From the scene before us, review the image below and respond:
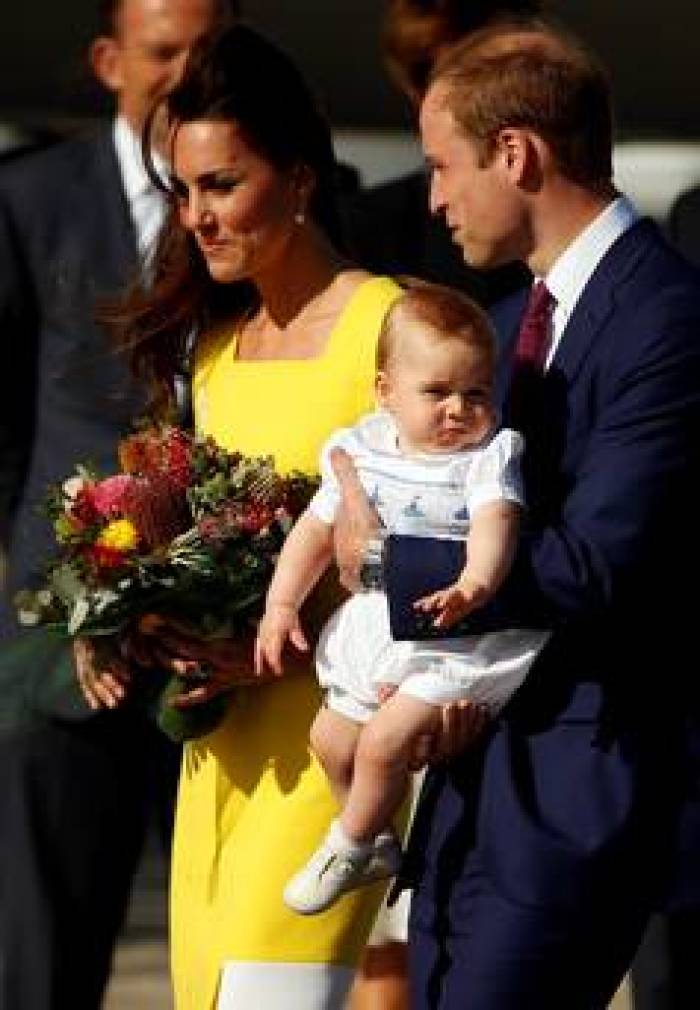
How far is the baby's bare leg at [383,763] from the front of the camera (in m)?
4.48

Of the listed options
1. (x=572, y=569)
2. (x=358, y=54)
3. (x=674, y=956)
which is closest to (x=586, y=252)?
(x=572, y=569)

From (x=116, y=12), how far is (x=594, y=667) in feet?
7.91

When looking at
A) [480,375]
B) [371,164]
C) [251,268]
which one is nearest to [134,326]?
[251,268]

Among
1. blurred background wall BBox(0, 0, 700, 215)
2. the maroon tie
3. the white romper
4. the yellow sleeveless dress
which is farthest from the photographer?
blurred background wall BBox(0, 0, 700, 215)

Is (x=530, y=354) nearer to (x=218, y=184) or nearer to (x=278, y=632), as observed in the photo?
(x=278, y=632)

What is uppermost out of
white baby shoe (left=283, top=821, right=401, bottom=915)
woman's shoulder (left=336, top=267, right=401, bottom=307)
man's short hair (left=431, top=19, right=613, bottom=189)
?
man's short hair (left=431, top=19, right=613, bottom=189)

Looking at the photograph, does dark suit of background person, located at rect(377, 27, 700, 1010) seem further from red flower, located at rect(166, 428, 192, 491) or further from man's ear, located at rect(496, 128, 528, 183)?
red flower, located at rect(166, 428, 192, 491)

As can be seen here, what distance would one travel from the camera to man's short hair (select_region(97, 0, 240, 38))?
631cm

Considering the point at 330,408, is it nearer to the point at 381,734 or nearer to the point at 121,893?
the point at 381,734

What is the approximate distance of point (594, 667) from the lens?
442 centimetres

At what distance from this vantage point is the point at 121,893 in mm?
6172

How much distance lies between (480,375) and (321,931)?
887 mm

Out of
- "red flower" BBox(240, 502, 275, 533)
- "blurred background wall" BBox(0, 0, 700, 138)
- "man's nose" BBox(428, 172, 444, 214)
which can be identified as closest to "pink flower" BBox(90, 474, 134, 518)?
"red flower" BBox(240, 502, 275, 533)

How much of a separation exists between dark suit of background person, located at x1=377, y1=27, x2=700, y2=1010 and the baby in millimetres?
50
